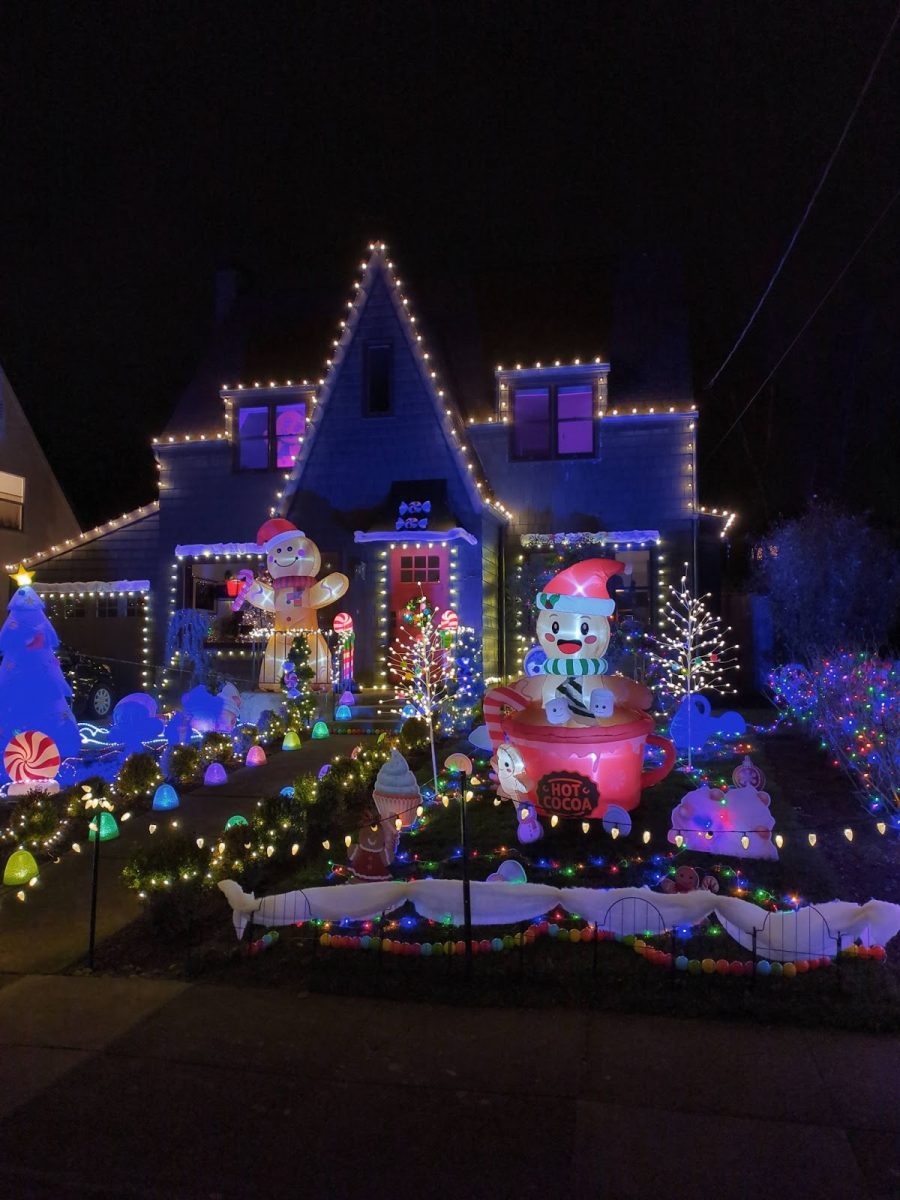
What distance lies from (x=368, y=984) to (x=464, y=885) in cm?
83

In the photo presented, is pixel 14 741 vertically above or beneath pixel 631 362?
beneath

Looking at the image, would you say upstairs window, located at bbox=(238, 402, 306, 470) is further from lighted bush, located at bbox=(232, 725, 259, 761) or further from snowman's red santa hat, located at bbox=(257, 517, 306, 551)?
lighted bush, located at bbox=(232, 725, 259, 761)

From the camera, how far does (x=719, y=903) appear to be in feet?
17.8

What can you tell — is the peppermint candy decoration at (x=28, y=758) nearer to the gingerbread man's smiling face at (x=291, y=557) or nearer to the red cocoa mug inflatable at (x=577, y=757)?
the red cocoa mug inflatable at (x=577, y=757)

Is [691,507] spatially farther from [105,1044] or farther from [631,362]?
[105,1044]

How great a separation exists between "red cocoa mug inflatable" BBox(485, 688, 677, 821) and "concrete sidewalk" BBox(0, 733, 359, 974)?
3.29 m

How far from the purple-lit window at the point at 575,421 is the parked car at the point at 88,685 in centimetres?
1061

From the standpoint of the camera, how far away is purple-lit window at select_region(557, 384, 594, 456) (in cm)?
1767

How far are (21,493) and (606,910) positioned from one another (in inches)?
859

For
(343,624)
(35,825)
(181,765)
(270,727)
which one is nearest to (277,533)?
(343,624)

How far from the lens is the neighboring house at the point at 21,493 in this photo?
2181 cm

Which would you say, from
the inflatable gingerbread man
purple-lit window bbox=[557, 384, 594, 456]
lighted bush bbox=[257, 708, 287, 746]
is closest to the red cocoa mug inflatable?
lighted bush bbox=[257, 708, 287, 746]

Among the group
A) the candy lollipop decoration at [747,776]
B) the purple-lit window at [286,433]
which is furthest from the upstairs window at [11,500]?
the candy lollipop decoration at [747,776]

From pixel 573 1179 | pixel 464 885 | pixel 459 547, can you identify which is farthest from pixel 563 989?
pixel 459 547
